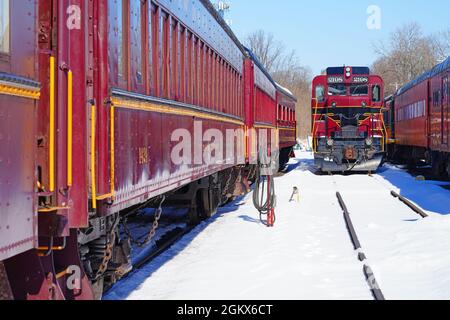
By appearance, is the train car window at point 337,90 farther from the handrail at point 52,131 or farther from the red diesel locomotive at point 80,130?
the handrail at point 52,131

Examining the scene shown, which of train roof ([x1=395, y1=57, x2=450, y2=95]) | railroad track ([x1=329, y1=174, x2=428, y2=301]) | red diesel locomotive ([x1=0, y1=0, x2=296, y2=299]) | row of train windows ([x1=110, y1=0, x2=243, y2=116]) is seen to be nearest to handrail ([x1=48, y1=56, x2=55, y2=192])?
red diesel locomotive ([x1=0, y1=0, x2=296, y2=299])

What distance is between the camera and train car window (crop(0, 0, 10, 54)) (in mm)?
3260

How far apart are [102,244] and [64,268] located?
29.7 inches

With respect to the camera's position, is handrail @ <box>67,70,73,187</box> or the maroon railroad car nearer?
handrail @ <box>67,70,73,187</box>

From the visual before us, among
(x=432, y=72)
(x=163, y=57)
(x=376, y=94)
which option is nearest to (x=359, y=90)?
(x=376, y=94)

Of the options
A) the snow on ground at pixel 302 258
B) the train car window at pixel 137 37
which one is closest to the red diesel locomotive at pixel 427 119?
the snow on ground at pixel 302 258

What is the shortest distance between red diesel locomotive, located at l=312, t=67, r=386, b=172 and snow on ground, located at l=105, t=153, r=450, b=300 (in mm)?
9910

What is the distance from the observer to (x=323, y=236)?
9938 mm

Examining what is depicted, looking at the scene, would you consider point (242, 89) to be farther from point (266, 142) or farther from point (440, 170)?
point (440, 170)

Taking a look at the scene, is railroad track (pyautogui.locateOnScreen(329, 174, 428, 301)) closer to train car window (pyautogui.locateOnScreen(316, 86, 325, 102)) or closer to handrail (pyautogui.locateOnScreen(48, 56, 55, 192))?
handrail (pyautogui.locateOnScreen(48, 56, 55, 192))

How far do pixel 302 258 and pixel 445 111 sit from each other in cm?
1164

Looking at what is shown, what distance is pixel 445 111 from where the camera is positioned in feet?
59.1

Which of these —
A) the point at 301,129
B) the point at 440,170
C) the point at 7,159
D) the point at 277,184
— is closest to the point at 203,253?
the point at 7,159

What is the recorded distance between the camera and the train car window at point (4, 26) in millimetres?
3260
